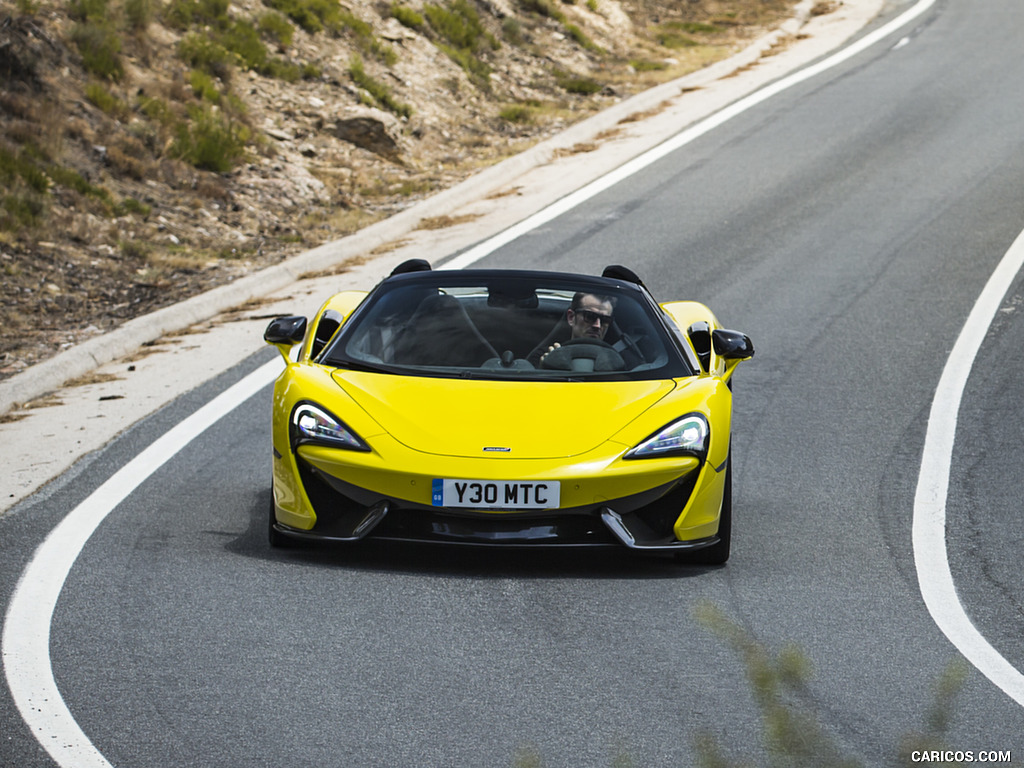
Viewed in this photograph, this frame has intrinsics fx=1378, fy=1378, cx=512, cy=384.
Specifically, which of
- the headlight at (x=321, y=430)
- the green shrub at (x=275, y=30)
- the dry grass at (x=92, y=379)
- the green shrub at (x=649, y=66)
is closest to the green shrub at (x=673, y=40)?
the green shrub at (x=649, y=66)

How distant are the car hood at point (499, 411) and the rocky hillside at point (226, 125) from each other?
5091 millimetres

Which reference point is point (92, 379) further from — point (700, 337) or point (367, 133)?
point (367, 133)

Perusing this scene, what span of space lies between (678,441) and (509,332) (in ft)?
5.26

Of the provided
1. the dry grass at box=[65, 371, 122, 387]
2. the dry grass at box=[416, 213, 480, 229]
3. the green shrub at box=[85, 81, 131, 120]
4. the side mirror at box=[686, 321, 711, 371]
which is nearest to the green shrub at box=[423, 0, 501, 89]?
the dry grass at box=[416, 213, 480, 229]

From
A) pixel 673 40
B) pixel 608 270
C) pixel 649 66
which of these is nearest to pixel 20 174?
pixel 608 270

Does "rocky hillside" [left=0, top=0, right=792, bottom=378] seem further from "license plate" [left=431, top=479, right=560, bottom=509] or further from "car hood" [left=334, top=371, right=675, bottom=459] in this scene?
"license plate" [left=431, top=479, right=560, bottom=509]

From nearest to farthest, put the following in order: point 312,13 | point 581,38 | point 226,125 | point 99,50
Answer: point 99,50 < point 226,125 < point 312,13 < point 581,38

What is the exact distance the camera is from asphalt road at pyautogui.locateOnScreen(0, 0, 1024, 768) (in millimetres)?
4188

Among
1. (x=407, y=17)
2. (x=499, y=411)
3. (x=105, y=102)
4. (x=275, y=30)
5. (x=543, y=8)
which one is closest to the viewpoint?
(x=499, y=411)

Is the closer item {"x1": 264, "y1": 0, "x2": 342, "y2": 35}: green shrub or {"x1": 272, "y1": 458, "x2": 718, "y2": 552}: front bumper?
{"x1": 272, "y1": 458, "x2": 718, "y2": 552}: front bumper

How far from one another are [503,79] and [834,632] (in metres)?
18.5

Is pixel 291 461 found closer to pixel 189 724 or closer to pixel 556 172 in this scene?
pixel 189 724

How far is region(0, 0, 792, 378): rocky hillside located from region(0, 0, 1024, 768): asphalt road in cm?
394

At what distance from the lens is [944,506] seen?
23.5ft
